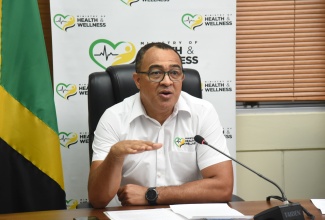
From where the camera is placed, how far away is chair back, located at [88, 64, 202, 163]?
2.97 metres

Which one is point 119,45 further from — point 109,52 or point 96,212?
point 96,212

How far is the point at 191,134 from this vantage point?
296cm

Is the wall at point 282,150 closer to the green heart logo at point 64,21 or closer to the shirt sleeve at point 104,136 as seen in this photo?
the green heart logo at point 64,21

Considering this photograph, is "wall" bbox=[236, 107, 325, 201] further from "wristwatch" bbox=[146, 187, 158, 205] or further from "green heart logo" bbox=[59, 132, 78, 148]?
"wristwatch" bbox=[146, 187, 158, 205]

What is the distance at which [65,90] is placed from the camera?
3709 mm

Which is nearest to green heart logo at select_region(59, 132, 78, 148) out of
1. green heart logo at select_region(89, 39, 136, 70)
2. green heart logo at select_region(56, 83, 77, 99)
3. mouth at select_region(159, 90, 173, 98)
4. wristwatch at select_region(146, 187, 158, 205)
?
green heart logo at select_region(56, 83, 77, 99)

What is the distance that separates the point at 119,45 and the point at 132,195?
4.56 feet

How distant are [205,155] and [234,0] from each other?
1.33 m

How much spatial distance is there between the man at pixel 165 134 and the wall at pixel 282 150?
4.01 ft

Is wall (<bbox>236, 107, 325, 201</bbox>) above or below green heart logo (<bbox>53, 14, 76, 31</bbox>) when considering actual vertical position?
below

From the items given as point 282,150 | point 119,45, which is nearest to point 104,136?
point 119,45

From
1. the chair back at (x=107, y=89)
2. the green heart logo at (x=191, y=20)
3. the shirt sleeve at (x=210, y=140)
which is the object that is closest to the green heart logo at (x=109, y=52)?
the green heart logo at (x=191, y=20)

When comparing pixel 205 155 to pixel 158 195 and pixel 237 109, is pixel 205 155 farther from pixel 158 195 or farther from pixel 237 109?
pixel 237 109

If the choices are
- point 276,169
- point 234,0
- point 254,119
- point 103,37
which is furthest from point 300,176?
point 103,37
